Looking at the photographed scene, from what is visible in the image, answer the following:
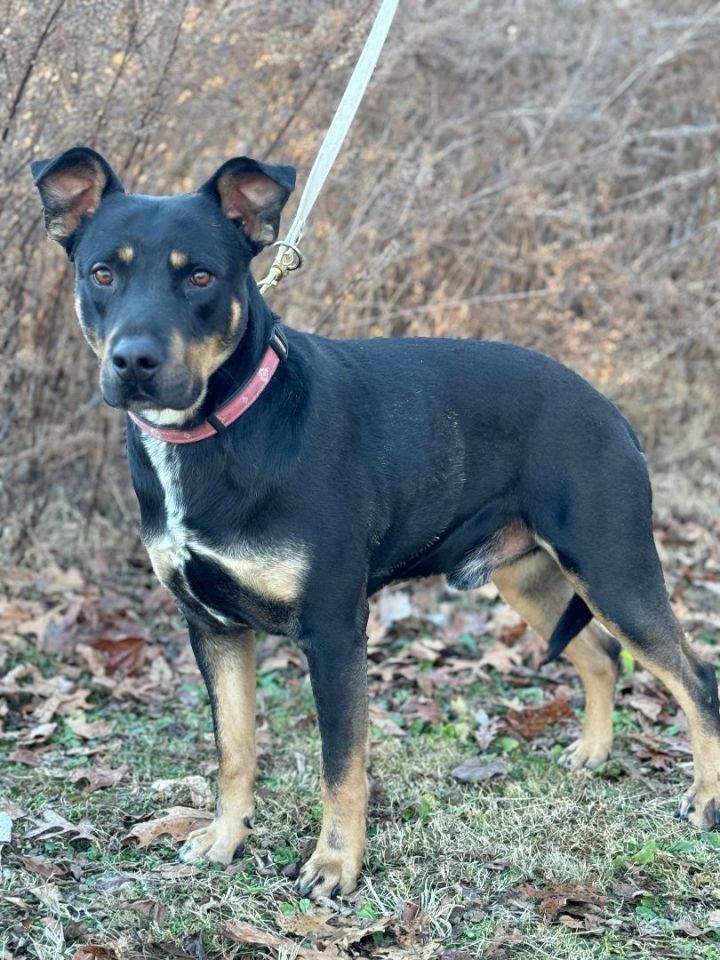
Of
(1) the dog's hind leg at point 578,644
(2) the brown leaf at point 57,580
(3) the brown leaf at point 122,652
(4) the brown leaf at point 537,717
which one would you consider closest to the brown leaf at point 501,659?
(4) the brown leaf at point 537,717

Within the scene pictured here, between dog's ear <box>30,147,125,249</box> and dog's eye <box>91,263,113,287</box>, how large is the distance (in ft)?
1.00

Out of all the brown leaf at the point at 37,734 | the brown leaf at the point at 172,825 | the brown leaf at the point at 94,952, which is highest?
the brown leaf at the point at 94,952

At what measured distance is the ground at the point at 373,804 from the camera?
3.58 m

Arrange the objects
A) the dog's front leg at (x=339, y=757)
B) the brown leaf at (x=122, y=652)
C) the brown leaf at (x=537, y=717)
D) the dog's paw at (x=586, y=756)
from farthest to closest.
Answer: the brown leaf at (x=122, y=652)
the brown leaf at (x=537, y=717)
the dog's paw at (x=586, y=756)
the dog's front leg at (x=339, y=757)

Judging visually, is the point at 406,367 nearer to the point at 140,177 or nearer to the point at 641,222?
the point at 140,177

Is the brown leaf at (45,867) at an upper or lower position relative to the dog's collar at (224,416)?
lower

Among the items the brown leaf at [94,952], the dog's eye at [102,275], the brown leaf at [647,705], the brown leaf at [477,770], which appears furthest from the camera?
the brown leaf at [647,705]

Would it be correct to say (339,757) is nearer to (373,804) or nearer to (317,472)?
(373,804)

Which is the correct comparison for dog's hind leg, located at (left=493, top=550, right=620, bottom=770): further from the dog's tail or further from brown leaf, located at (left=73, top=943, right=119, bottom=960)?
brown leaf, located at (left=73, top=943, right=119, bottom=960)

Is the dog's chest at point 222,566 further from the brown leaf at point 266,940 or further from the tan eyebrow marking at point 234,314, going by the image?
the brown leaf at point 266,940

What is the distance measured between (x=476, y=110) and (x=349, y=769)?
19.2 feet

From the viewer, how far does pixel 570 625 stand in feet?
14.6

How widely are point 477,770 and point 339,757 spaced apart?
116 cm

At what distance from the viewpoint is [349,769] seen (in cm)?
375
